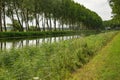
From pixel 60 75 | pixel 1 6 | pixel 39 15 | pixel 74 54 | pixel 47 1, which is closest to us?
pixel 60 75

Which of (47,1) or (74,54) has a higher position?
(47,1)

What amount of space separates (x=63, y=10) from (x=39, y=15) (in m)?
15.7

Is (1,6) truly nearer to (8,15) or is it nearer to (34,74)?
(8,15)

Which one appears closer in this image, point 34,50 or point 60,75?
point 60,75

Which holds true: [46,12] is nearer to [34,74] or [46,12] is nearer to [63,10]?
[63,10]

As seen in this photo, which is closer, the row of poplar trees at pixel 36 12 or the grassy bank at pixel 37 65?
the grassy bank at pixel 37 65

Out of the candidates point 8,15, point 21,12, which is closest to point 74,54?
point 8,15

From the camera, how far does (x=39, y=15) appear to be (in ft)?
316

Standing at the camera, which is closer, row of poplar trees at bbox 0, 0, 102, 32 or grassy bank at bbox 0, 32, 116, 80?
grassy bank at bbox 0, 32, 116, 80

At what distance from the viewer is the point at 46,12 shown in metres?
93.5

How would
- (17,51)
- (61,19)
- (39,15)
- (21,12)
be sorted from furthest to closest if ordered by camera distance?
1. (61,19)
2. (39,15)
3. (21,12)
4. (17,51)

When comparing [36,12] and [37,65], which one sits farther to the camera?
[36,12]

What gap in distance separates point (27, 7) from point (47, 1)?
1021 centimetres

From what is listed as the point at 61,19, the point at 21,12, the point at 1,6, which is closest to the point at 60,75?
the point at 1,6
